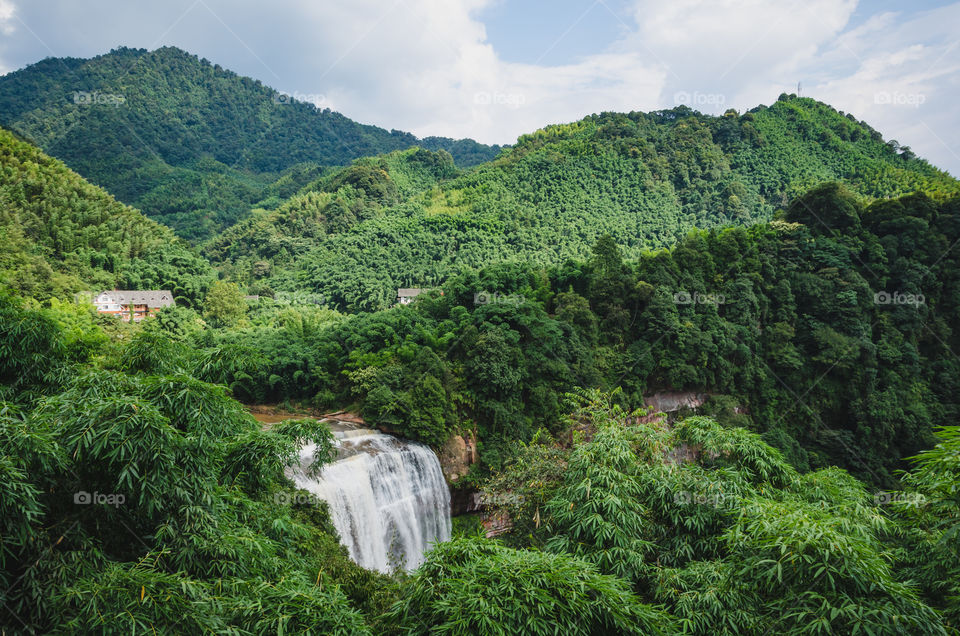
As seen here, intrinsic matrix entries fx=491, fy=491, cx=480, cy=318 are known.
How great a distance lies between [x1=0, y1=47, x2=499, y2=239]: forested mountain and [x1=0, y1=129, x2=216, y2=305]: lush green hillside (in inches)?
485

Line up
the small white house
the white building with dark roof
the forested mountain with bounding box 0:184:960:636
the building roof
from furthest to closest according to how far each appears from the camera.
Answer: the small white house, the building roof, the white building with dark roof, the forested mountain with bounding box 0:184:960:636

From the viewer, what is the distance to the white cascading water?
11992mm

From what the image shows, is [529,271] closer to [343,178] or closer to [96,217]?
[96,217]

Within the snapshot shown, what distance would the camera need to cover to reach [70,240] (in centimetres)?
2583

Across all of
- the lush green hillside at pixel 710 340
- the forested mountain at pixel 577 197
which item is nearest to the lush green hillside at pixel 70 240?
the lush green hillside at pixel 710 340

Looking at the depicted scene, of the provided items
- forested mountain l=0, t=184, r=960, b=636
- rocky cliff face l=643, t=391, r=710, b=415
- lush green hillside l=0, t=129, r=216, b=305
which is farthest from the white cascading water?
lush green hillside l=0, t=129, r=216, b=305

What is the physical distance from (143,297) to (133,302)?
2.33 feet

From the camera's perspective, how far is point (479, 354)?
1700cm

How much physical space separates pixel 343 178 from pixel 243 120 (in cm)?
6687

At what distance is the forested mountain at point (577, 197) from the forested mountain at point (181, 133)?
1830 centimetres

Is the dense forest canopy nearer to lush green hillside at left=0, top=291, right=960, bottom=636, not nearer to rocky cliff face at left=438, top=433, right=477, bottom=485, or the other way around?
lush green hillside at left=0, top=291, right=960, bottom=636

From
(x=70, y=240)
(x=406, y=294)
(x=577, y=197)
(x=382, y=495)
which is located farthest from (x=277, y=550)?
(x=577, y=197)

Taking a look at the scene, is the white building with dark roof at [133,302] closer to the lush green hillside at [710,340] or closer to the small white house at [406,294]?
the lush green hillside at [710,340]

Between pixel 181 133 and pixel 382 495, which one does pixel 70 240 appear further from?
pixel 181 133
